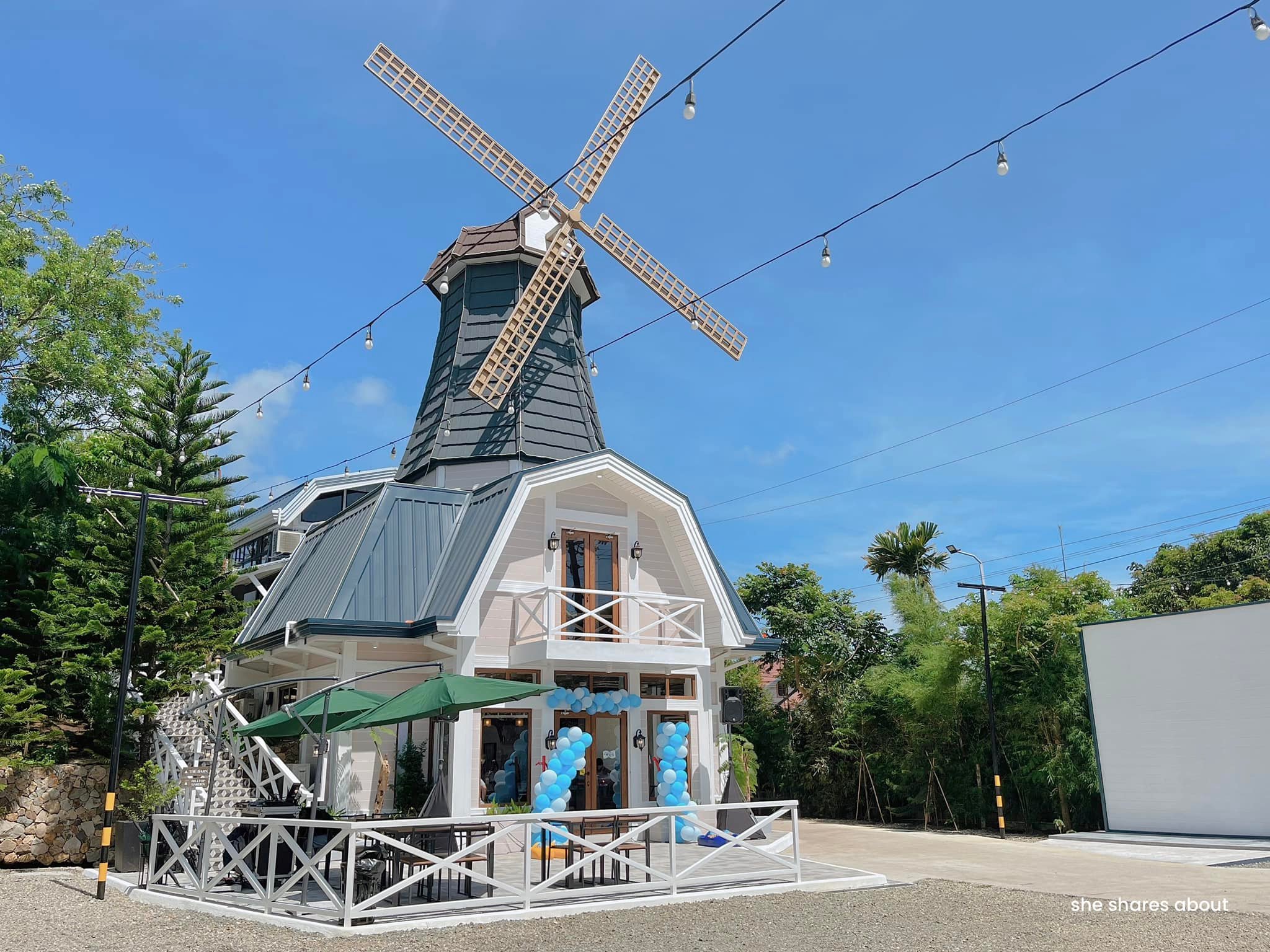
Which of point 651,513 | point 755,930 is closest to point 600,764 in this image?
point 651,513

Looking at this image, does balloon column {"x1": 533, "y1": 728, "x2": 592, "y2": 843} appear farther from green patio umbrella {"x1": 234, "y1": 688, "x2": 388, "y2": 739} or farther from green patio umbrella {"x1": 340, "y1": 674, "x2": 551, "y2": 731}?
green patio umbrella {"x1": 340, "y1": 674, "x2": 551, "y2": 731}

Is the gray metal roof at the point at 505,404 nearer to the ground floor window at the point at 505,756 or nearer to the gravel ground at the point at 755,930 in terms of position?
the ground floor window at the point at 505,756

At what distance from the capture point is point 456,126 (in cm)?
1856

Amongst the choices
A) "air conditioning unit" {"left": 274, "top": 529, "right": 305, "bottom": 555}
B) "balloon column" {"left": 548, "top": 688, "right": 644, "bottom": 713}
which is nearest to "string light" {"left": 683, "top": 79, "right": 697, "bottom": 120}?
"balloon column" {"left": 548, "top": 688, "right": 644, "bottom": 713}

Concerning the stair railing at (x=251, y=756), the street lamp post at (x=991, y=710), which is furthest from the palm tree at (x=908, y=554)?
the stair railing at (x=251, y=756)

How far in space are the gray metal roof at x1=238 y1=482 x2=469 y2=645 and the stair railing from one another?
128cm

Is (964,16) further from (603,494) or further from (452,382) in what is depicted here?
(452,382)

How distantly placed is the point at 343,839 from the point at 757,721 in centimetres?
→ 1642

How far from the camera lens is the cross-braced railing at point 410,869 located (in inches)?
318

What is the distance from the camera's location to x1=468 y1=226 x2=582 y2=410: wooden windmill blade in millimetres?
16547

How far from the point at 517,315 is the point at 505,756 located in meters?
8.01

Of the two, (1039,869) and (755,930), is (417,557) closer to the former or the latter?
(755,930)

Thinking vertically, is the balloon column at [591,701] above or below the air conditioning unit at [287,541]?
below

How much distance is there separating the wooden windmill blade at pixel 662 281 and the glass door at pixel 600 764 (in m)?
8.60
